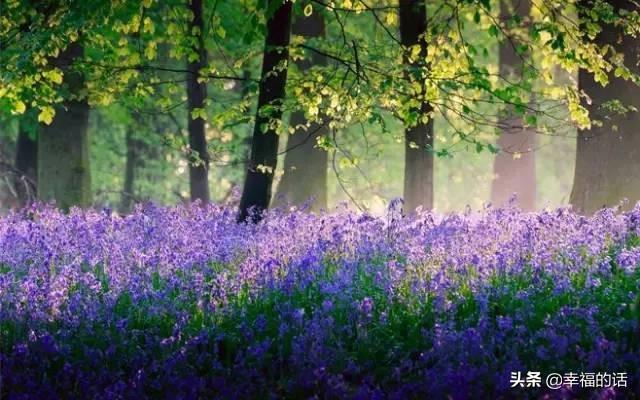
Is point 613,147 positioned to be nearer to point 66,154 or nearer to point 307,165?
point 307,165

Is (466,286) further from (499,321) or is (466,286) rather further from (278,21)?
(278,21)

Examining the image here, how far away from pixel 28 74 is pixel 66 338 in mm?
4862

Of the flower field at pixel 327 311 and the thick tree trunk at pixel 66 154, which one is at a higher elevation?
the thick tree trunk at pixel 66 154

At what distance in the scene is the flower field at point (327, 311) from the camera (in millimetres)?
5457

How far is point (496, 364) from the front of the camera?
5.48 m

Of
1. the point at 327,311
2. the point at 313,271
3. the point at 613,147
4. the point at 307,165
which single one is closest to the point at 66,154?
the point at 307,165

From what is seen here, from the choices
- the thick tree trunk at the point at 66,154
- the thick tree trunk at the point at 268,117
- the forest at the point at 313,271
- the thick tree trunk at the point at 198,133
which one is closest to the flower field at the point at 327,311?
the forest at the point at 313,271

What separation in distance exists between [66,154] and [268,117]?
4.95 meters

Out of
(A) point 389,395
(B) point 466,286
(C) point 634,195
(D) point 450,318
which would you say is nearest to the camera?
(A) point 389,395

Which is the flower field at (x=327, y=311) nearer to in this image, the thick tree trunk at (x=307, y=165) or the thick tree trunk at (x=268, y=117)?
the thick tree trunk at (x=268, y=117)

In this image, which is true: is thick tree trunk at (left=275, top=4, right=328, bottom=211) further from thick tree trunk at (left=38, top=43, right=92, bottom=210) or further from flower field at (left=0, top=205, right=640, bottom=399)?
flower field at (left=0, top=205, right=640, bottom=399)

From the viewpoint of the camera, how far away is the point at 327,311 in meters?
6.41

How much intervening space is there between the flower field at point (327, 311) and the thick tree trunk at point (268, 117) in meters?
1.93

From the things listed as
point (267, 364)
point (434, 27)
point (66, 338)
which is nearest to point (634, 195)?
point (434, 27)
